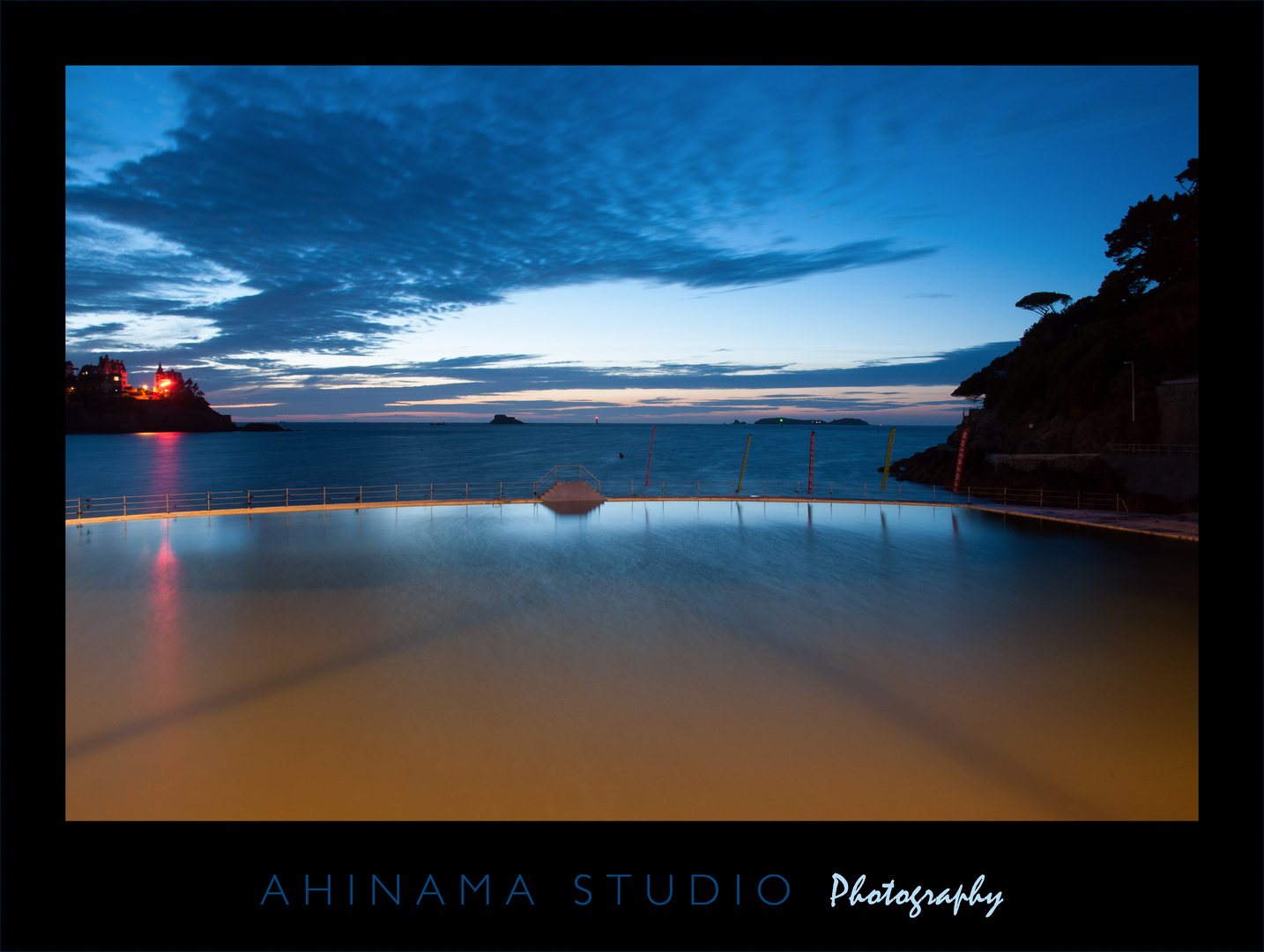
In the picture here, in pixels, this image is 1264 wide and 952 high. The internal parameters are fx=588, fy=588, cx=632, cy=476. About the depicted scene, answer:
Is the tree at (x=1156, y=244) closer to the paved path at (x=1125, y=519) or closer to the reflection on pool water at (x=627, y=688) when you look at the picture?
the paved path at (x=1125, y=519)

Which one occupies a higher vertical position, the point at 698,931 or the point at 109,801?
the point at 698,931

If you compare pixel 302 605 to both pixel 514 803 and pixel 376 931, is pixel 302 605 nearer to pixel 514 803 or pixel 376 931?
pixel 514 803

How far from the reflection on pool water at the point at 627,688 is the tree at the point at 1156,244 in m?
27.8

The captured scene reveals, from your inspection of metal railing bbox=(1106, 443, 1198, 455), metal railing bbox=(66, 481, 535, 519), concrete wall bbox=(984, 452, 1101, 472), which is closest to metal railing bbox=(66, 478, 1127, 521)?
metal railing bbox=(66, 481, 535, 519)

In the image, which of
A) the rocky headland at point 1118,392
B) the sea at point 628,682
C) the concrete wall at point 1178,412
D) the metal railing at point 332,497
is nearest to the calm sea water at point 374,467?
the metal railing at point 332,497

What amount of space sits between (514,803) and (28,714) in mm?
2371

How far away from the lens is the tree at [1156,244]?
2875 cm

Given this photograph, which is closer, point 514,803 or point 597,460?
point 514,803

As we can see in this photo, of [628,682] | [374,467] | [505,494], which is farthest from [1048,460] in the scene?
[374,467]

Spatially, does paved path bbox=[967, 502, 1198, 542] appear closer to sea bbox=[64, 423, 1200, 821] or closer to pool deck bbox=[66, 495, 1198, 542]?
pool deck bbox=[66, 495, 1198, 542]

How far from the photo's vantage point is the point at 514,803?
3521 mm

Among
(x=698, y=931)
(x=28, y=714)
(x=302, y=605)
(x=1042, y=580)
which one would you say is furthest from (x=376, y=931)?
(x=1042, y=580)

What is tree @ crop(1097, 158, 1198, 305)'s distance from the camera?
2875 centimetres

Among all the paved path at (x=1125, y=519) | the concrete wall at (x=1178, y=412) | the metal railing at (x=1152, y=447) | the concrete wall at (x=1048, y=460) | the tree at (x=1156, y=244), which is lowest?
the paved path at (x=1125, y=519)
